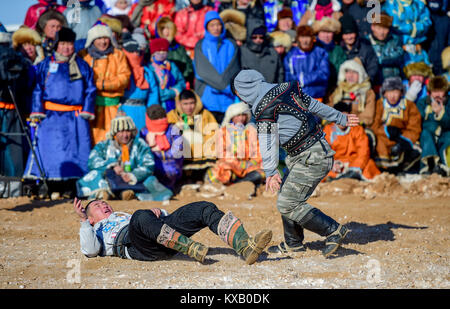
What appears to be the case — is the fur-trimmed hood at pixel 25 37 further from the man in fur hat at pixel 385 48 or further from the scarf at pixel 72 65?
the man in fur hat at pixel 385 48

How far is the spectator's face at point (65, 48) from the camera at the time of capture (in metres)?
8.20

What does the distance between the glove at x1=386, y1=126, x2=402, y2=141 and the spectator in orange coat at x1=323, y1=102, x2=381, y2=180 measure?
64 centimetres

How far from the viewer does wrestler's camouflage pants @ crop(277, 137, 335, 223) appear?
16.0 feet

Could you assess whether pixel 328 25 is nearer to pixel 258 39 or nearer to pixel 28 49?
pixel 258 39

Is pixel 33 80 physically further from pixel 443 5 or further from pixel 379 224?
pixel 443 5

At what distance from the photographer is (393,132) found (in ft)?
31.2

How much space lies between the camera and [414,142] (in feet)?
31.2

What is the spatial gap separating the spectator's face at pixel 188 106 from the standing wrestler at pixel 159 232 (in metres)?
3.81

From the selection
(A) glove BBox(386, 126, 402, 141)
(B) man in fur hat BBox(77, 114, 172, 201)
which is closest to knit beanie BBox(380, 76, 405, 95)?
(A) glove BBox(386, 126, 402, 141)

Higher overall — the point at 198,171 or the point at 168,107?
the point at 168,107

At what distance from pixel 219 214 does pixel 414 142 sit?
19.5 feet

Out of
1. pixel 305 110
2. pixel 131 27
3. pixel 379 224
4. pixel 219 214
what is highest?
pixel 131 27

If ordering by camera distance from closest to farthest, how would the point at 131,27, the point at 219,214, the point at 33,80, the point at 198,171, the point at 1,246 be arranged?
1. the point at 219,214
2. the point at 1,246
3. the point at 33,80
4. the point at 198,171
5. the point at 131,27

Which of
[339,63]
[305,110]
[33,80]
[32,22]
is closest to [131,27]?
[32,22]
